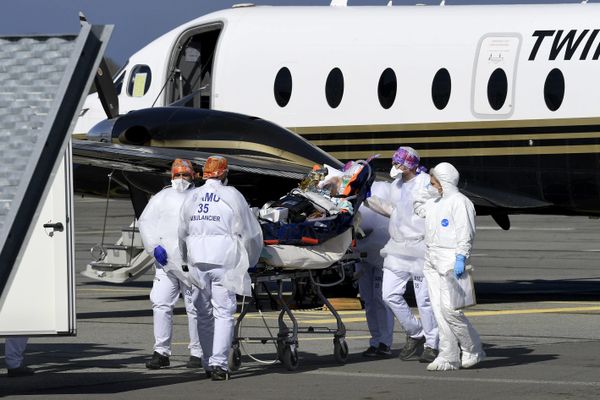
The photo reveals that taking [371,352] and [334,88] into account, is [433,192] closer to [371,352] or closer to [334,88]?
[371,352]

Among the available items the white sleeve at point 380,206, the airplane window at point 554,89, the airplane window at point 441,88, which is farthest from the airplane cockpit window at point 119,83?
the white sleeve at point 380,206

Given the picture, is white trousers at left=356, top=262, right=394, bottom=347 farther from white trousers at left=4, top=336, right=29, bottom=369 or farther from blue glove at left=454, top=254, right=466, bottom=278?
white trousers at left=4, top=336, right=29, bottom=369

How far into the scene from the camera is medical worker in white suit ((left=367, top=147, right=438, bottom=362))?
1401cm

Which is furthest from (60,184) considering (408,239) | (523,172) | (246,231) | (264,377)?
(523,172)

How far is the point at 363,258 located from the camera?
48.1 feet

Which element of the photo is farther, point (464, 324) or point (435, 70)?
point (435, 70)

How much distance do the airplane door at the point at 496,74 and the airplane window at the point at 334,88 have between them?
83.0 inches

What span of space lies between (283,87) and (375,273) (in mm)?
7385

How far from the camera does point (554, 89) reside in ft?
63.4

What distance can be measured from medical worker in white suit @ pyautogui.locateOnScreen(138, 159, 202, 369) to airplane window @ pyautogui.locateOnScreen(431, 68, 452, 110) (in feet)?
22.6

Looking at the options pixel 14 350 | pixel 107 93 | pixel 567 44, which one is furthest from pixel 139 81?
pixel 14 350

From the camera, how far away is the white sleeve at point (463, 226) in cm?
1327

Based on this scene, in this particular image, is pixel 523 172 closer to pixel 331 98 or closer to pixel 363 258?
pixel 331 98

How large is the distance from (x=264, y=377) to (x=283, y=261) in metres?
1.05
